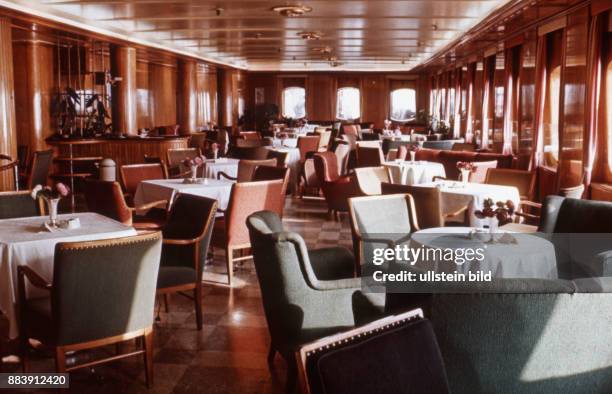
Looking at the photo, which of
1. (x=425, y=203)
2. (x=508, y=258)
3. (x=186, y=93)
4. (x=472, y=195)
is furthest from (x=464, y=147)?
(x=508, y=258)

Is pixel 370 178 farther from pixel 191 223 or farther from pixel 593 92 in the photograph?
pixel 191 223

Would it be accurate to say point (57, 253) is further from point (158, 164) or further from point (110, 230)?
point (158, 164)

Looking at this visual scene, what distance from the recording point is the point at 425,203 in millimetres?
4895

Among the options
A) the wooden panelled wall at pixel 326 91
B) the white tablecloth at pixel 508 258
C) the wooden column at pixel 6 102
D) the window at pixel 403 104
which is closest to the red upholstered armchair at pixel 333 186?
the wooden column at pixel 6 102

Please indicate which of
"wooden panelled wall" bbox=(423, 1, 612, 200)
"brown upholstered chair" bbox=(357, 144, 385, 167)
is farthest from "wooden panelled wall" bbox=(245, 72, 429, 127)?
"brown upholstered chair" bbox=(357, 144, 385, 167)

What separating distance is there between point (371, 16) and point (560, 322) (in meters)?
8.11

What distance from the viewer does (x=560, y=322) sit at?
2.27 m

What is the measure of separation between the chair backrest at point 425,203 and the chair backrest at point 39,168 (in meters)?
4.92

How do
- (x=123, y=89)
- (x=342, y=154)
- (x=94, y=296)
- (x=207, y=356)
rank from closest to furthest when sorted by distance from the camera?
(x=94, y=296)
(x=207, y=356)
(x=342, y=154)
(x=123, y=89)

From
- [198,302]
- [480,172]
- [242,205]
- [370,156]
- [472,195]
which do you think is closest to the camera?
[198,302]

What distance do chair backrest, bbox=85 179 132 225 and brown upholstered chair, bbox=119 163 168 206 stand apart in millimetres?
1592

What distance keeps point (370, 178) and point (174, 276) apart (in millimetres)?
3462

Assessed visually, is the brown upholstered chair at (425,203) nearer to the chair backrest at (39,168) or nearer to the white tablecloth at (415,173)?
the white tablecloth at (415,173)

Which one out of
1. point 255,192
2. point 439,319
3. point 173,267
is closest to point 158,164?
point 255,192
